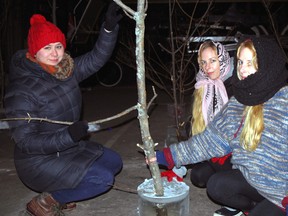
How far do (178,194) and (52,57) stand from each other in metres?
1.35

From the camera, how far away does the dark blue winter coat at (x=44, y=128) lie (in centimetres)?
286

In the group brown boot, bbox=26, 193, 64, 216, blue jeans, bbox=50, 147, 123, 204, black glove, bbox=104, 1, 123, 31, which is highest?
black glove, bbox=104, 1, 123, 31

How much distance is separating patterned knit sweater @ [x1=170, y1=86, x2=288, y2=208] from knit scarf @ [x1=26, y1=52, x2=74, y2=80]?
965 millimetres

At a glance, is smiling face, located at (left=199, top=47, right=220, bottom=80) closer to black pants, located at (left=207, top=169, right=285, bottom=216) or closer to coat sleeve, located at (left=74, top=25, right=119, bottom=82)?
coat sleeve, located at (left=74, top=25, right=119, bottom=82)

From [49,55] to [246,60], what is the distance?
4.61ft

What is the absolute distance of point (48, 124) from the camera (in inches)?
120

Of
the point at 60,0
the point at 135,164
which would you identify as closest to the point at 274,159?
the point at 135,164

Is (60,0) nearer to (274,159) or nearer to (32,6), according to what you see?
(32,6)

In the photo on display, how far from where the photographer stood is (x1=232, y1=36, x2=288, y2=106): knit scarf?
245cm

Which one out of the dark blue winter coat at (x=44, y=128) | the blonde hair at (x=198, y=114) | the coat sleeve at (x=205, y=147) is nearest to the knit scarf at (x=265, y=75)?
the coat sleeve at (x=205, y=147)

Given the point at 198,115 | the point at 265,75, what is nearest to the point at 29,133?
the point at 198,115

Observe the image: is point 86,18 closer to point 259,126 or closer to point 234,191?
point 234,191

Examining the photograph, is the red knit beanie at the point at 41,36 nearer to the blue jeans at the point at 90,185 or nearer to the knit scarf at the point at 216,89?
the blue jeans at the point at 90,185

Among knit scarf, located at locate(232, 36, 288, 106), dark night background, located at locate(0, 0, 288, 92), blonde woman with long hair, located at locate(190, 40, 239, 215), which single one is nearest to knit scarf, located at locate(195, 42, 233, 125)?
blonde woman with long hair, located at locate(190, 40, 239, 215)
